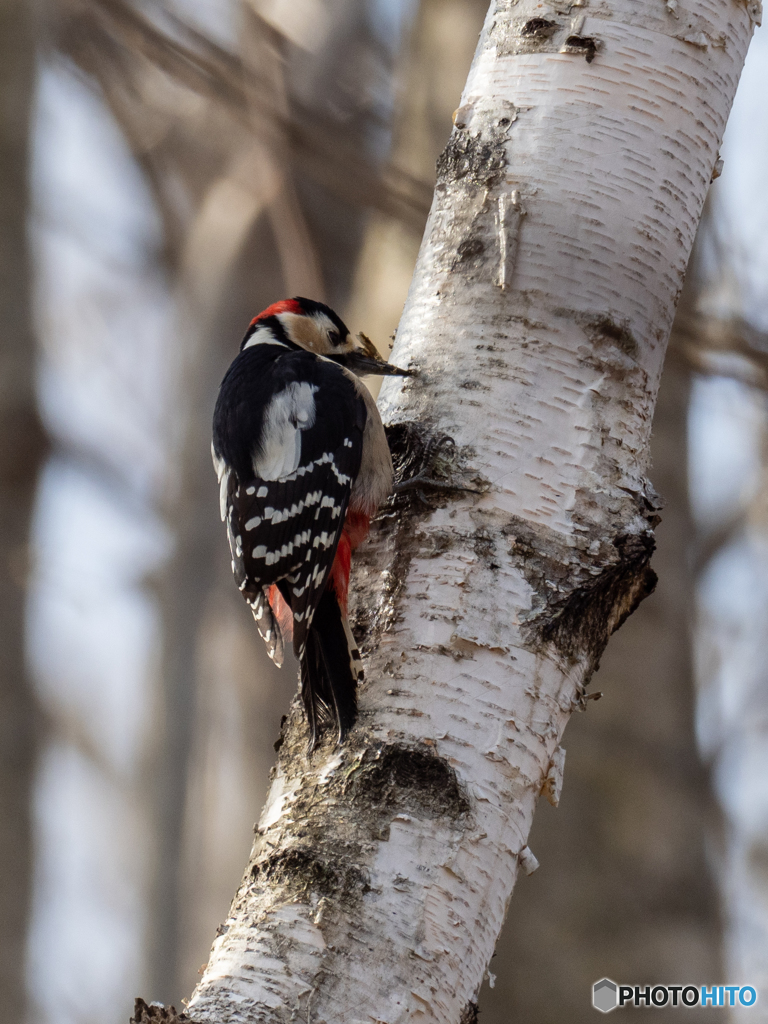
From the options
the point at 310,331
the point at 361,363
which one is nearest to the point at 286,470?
the point at 361,363

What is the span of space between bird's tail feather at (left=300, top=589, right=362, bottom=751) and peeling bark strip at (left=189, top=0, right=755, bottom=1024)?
0.03 m

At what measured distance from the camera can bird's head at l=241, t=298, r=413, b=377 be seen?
9.24 feet

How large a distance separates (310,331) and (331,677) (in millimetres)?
1506

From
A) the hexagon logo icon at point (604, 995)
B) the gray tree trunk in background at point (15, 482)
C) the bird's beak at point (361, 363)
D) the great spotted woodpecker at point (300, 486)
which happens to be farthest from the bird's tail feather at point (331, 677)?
the gray tree trunk in background at point (15, 482)

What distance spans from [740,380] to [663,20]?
1053 mm

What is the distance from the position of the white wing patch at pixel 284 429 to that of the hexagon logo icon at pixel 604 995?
199 centimetres

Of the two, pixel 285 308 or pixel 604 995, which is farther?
pixel 604 995

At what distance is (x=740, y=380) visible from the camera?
2.69 metres

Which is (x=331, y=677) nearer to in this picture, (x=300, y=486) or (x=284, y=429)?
(x=300, y=486)

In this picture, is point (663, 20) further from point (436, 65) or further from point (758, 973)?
point (758, 973)

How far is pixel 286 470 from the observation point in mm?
2258

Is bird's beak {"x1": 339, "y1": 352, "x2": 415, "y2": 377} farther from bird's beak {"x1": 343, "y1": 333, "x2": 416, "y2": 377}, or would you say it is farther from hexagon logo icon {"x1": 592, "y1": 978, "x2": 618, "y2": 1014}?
hexagon logo icon {"x1": 592, "y1": 978, "x2": 618, "y2": 1014}

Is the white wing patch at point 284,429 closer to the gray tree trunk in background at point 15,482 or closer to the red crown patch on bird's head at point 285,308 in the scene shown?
the red crown patch on bird's head at point 285,308

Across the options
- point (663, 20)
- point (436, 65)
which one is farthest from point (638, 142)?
point (436, 65)
